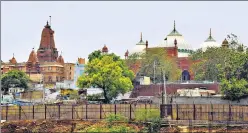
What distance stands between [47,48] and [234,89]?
160 feet

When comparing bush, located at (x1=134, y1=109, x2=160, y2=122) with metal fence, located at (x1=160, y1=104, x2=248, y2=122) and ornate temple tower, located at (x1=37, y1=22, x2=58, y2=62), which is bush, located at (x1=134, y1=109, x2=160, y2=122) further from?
ornate temple tower, located at (x1=37, y1=22, x2=58, y2=62)

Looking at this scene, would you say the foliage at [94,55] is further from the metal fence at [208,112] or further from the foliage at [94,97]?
the metal fence at [208,112]

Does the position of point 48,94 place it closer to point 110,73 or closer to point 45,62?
point 110,73

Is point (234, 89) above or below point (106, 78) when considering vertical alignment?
below

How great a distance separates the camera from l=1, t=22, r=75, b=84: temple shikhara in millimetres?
→ 84312

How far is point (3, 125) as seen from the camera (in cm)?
3856

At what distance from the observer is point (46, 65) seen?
84.9m

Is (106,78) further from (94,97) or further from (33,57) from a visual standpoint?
(33,57)

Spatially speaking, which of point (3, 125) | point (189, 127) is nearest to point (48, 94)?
point (3, 125)

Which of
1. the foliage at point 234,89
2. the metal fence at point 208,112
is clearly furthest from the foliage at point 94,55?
the metal fence at point 208,112

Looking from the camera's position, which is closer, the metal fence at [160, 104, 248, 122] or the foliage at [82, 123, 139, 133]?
the foliage at [82, 123, 139, 133]

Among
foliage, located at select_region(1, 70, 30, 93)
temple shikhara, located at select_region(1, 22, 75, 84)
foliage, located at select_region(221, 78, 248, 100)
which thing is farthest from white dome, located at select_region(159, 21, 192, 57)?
foliage, located at select_region(221, 78, 248, 100)

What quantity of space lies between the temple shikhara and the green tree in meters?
28.1

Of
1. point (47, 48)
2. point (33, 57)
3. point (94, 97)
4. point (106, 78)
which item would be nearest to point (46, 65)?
point (33, 57)
